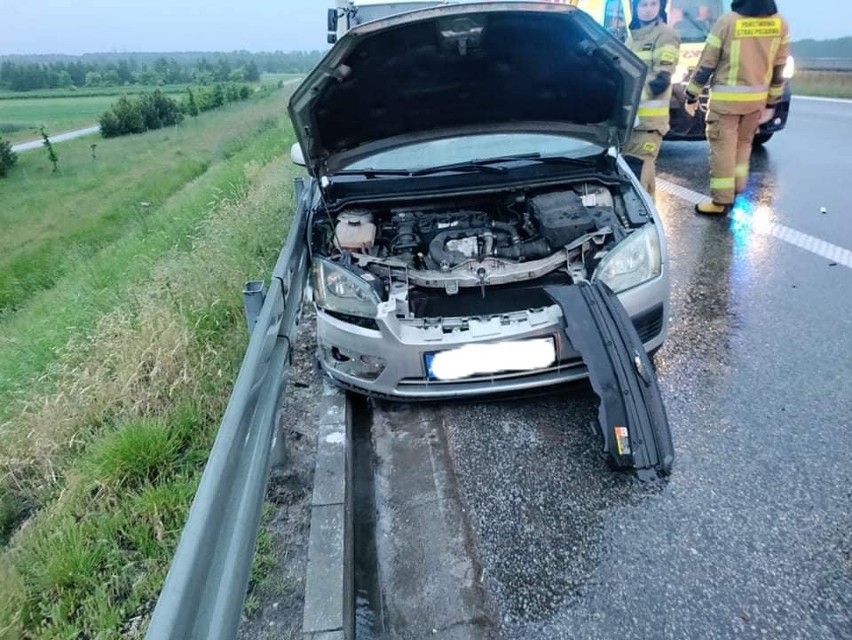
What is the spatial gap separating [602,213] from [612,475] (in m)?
1.52

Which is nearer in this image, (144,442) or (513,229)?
(144,442)

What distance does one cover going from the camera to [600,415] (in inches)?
104

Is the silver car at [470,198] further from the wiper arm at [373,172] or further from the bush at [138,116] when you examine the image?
the bush at [138,116]

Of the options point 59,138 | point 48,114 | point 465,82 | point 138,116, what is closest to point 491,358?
point 465,82

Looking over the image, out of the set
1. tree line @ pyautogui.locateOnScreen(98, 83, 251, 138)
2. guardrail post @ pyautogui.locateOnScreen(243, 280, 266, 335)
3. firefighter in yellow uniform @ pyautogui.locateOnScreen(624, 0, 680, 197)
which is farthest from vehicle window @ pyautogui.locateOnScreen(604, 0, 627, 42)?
tree line @ pyautogui.locateOnScreen(98, 83, 251, 138)

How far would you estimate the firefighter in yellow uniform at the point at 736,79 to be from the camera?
533 centimetres

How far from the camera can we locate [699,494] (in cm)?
247

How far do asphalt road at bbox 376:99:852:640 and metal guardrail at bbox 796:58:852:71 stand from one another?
17125 mm

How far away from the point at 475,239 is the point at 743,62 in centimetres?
365

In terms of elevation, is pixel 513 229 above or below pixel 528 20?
below

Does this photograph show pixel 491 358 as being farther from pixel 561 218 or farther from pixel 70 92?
pixel 70 92

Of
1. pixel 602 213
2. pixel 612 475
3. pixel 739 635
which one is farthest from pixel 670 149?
pixel 739 635

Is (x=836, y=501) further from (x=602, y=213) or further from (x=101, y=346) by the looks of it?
(x=101, y=346)

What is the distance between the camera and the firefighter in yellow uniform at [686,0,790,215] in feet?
17.5
